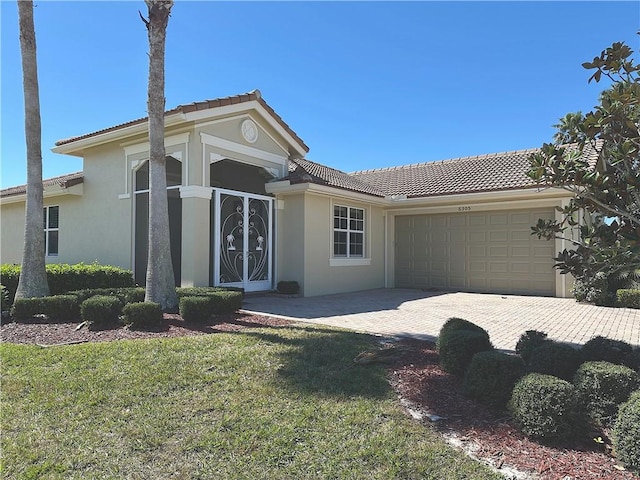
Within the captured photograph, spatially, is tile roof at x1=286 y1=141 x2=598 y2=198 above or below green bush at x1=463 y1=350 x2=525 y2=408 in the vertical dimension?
above

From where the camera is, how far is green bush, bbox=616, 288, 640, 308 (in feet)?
36.7

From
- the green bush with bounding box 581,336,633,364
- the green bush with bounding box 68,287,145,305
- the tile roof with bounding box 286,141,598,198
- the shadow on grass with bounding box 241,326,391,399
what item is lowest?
the shadow on grass with bounding box 241,326,391,399

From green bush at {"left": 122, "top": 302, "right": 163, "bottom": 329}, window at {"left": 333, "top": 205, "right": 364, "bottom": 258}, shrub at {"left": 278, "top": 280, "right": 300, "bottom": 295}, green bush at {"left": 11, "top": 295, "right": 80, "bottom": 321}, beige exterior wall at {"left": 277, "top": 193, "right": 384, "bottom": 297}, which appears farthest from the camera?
window at {"left": 333, "top": 205, "right": 364, "bottom": 258}

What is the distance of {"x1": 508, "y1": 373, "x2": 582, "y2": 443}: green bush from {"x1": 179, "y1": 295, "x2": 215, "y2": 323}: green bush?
574cm

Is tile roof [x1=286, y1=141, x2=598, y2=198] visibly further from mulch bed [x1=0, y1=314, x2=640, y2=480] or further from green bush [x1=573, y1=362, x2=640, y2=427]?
green bush [x1=573, y1=362, x2=640, y2=427]

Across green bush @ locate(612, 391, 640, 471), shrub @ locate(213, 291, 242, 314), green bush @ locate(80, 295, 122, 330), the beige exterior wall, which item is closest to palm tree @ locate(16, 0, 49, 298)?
green bush @ locate(80, 295, 122, 330)

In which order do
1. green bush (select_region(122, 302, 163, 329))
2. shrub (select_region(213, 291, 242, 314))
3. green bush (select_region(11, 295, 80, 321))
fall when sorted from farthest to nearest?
shrub (select_region(213, 291, 242, 314)) < green bush (select_region(11, 295, 80, 321)) < green bush (select_region(122, 302, 163, 329))

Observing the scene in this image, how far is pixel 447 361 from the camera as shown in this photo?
5.08m

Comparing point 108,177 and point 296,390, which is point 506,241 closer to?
point 296,390

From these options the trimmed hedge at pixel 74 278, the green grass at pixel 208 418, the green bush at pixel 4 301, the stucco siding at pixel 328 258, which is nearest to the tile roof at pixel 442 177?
the stucco siding at pixel 328 258

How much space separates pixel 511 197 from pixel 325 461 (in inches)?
518

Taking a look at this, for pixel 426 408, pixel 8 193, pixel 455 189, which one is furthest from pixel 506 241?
pixel 8 193

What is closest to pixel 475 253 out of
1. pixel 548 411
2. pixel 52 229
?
pixel 548 411

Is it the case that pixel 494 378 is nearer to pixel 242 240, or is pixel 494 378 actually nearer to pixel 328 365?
pixel 328 365
